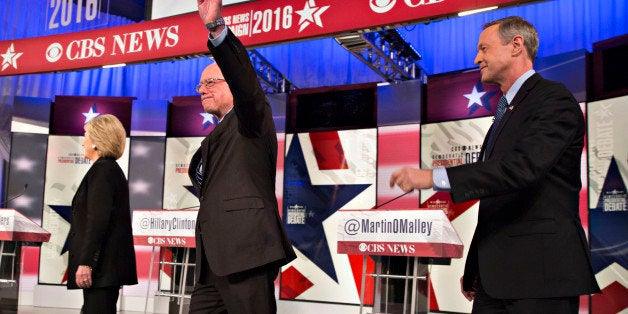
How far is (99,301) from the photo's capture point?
2781mm

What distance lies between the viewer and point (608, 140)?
224 inches

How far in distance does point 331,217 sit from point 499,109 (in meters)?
5.40

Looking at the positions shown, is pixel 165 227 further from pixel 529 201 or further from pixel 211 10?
pixel 529 201

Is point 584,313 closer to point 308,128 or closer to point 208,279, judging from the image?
point 308,128

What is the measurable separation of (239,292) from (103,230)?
115cm

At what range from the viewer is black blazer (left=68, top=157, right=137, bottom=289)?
9.21ft

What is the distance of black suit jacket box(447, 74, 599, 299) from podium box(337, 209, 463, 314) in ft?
9.09

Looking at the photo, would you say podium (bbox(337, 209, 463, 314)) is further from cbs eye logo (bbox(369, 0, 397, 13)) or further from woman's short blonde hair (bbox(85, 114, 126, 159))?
woman's short blonde hair (bbox(85, 114, 126, 159))

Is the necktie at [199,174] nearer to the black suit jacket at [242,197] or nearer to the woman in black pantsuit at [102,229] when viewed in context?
the black suit jacket at [242,197]

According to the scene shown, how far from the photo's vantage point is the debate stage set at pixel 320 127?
4.96 meters

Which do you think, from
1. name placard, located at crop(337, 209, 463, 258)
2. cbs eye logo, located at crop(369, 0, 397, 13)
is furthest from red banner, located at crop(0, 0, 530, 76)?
name placard, located at crop(337, 209, 463, 258)

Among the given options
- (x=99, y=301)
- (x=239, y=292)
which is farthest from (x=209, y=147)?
(x=99, y=301)

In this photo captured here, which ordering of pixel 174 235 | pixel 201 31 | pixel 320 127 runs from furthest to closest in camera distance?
1. pixel 320 127
2. pixel 174 235
3. pixel 201 31

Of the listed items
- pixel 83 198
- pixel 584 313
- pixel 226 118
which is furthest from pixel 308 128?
pixel 226 118
